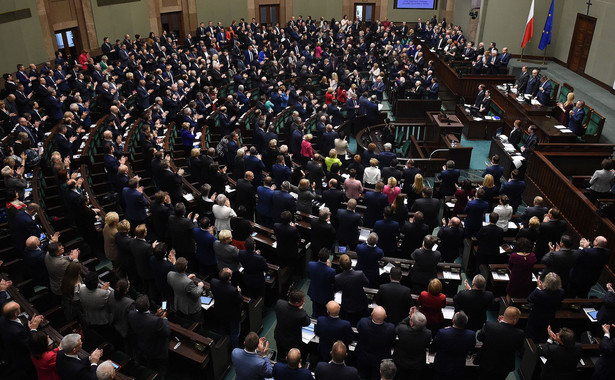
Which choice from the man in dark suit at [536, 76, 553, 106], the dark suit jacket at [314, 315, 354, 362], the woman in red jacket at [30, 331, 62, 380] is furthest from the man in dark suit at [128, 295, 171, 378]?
the man in dark suit at [536, 76, 553, 106]

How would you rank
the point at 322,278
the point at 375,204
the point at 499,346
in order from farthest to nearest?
1. the point at 375,204
2. the point at 322,278
3. the point at 499,346

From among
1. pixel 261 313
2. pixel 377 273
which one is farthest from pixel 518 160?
pixel 261 313

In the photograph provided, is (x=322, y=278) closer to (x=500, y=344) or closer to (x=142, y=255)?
(x=500, y=344)

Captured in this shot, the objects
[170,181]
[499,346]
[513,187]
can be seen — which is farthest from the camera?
[513,187]

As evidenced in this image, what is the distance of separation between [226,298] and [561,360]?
149 inches

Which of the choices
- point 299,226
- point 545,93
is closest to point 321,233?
point 299,226

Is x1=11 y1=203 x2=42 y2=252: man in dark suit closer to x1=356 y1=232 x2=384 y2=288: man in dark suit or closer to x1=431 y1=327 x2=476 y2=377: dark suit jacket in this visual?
x1=356 y1=232 x2=384 y2=288: man in dark suit

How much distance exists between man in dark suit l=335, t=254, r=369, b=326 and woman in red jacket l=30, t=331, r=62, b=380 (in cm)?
321

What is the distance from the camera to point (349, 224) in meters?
7.48

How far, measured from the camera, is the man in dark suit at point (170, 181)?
28.1 feet

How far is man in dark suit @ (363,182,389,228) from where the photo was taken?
26.6ft

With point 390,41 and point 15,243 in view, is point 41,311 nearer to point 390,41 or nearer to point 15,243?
point 15,243

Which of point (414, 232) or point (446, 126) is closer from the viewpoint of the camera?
point (414, 232)

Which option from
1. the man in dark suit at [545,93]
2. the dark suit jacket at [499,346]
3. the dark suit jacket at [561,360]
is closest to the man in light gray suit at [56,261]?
the dark suit jacket at [499,346]
